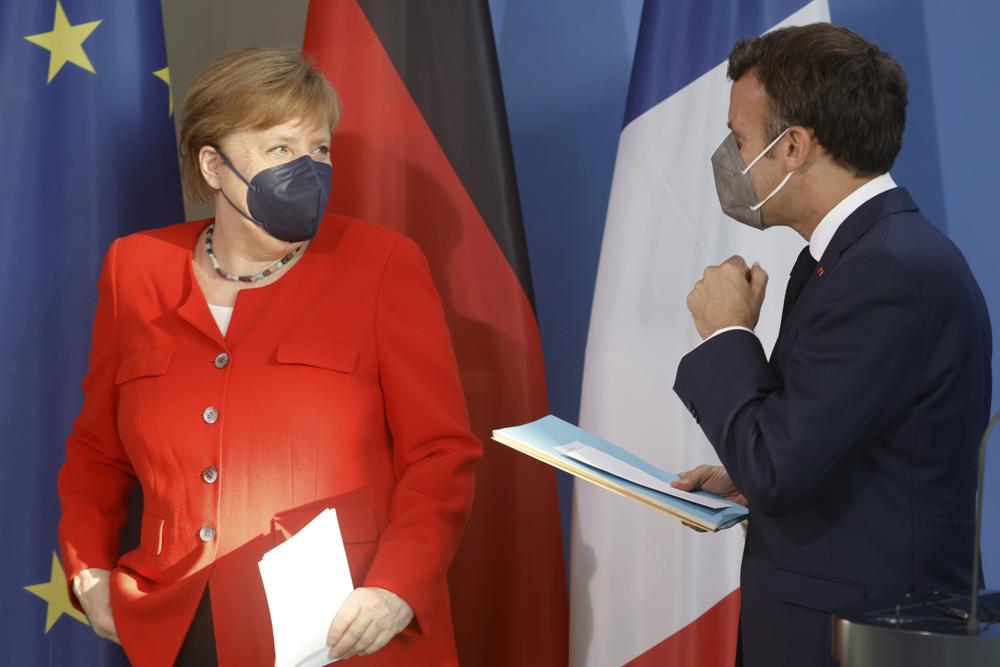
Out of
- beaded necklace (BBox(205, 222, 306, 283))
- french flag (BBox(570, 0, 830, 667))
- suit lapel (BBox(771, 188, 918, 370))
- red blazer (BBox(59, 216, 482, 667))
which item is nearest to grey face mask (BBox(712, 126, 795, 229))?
suit lapel (BBox(771, 188, 918, 370))

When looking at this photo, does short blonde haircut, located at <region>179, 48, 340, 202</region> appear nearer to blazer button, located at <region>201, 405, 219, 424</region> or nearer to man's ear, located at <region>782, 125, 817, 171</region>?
blazer button, located at <region>201, 405, 219, 424</region>

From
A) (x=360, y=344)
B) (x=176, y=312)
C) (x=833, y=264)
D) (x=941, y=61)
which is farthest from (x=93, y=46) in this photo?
(x=941, y=61)

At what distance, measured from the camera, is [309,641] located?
152 centimetres

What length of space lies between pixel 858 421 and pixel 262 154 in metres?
1.10

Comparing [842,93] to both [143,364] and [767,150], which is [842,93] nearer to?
[767,150]

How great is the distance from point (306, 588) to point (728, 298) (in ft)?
2.24

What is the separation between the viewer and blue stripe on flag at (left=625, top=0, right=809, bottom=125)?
2.30 m

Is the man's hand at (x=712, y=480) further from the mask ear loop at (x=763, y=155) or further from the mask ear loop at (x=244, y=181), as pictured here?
the mask ear loop at (x=244, y=181)

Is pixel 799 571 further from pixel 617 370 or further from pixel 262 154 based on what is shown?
pixel 262 154

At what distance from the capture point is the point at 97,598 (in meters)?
1.85

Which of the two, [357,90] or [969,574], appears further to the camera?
[357,90]

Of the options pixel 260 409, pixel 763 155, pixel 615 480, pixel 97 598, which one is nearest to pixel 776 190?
pixel 763 155

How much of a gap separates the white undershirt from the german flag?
1.69 feet

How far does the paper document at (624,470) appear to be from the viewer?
1.45 m
